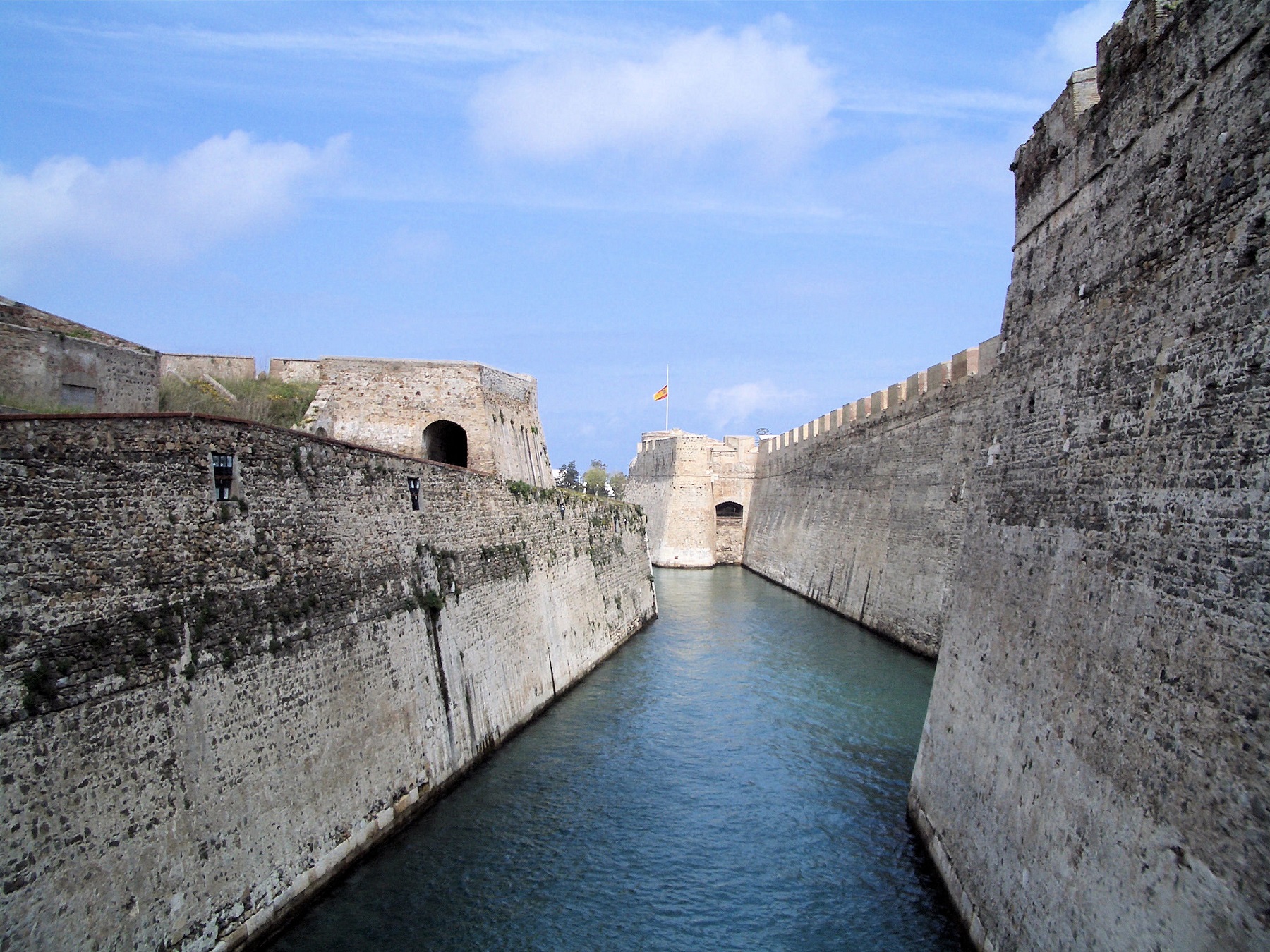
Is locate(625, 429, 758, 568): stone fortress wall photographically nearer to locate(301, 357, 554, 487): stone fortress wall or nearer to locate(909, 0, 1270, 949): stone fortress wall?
locate(301, 357, 554, 487): stone fortress wall

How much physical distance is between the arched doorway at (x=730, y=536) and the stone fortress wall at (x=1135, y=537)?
125ft

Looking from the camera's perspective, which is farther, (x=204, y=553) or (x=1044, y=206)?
(x=1044, y=206)

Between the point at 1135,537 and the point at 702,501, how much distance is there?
40128 mm

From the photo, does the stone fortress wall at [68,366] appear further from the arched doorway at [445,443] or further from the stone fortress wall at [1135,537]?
the stone fortress wall at [1135,537]

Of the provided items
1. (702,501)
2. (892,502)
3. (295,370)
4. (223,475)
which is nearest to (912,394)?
(892,502)

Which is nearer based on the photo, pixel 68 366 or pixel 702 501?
pixel 68 366

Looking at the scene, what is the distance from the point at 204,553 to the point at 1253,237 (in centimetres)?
741

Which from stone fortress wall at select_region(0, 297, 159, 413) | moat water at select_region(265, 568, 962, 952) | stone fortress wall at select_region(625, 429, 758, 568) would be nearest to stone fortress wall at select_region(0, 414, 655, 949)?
moat water at select_region(265, 568, 962, 952)

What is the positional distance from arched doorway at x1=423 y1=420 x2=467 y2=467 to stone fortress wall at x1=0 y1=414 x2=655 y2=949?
6.57 meters

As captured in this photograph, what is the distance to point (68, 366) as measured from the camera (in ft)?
32.1

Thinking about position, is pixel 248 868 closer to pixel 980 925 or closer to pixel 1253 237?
pixel 980 925

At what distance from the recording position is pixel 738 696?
16703mm

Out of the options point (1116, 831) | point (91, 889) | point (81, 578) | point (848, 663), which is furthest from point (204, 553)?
point (848, 663)

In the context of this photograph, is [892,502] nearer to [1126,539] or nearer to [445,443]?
[445,443]
